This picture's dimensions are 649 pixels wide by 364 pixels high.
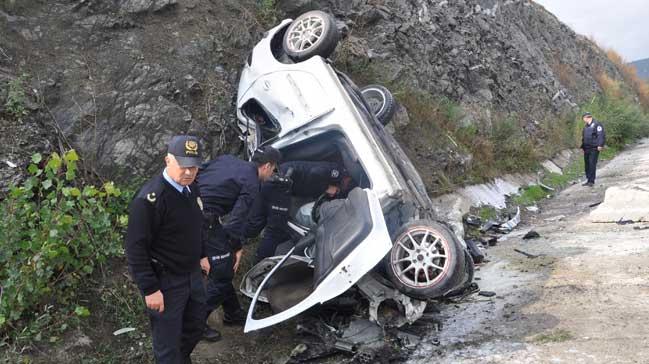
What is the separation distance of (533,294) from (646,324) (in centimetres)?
100

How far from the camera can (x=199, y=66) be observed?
6.59m

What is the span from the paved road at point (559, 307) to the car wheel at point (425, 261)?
52 centimetres

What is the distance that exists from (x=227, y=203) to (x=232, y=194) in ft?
0.24

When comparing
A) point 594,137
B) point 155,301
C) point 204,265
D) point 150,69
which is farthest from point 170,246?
point 594,137

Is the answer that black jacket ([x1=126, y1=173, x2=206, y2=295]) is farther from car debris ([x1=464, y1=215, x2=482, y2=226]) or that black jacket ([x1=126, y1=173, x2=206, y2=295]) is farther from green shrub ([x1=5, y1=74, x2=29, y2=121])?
car debris ([x1=464, y1=215, x2=482, y2=226])

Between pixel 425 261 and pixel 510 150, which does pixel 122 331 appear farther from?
pixel 510 150

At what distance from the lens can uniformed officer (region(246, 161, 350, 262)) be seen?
460 cm

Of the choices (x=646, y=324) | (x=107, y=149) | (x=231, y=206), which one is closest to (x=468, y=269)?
(x=646, y=324)

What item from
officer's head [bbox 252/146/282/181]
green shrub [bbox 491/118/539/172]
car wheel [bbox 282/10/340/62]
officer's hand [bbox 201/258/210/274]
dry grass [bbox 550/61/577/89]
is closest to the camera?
officer's hand [bbox 201/258/210/274]

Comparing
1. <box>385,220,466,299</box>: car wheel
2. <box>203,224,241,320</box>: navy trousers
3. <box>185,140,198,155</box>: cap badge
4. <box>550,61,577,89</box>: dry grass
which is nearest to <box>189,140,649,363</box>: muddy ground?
<box>203,224,241,320</box>: navy trousers

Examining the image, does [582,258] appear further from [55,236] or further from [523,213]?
[55,236]

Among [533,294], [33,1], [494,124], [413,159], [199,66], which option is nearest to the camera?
[533,294]

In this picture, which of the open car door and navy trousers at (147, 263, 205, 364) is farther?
the open car door

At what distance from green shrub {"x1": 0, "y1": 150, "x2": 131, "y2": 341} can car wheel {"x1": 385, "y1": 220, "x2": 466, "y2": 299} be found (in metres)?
2.16
